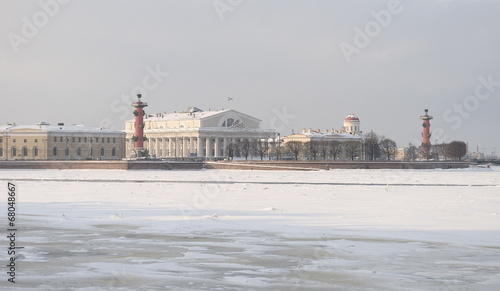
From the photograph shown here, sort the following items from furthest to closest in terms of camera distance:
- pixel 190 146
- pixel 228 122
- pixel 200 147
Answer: pixel 228 122 → pixel 190 146 → pixel 200 147

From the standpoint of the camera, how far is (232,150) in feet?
395

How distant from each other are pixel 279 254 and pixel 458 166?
3133 inches

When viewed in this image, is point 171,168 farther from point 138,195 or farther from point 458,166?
point 138,195

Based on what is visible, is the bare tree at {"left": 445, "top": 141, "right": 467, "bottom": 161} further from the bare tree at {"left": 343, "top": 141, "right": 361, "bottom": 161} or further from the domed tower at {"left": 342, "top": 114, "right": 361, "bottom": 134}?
the domed tower at {"left": 342, "top": 114, "right": 361, "bottom": 134}

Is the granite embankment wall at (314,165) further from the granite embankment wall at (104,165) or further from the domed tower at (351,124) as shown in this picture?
the domed tower at (351,124)

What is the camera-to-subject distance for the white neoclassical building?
132913 millimetres

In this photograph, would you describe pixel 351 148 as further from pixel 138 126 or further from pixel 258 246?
pixel 258 246

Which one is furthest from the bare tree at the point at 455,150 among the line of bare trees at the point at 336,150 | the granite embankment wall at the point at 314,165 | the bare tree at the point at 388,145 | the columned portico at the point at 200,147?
the columned portico at the point at 200,147

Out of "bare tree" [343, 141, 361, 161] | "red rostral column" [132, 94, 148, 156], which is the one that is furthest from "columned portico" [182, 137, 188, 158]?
"red rostral column" [132, 94, 148, 156]

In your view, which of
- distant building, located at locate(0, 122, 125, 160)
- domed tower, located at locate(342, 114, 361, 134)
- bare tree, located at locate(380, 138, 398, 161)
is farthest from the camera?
domed tower, located at locate(342, 114, 361, 134)

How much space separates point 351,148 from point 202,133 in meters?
24.6

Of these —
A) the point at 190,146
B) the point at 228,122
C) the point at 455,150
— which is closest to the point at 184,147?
the point at 190,146

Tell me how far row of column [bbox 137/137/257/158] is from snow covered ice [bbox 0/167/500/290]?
10748cm

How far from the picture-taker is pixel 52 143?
127625mm
